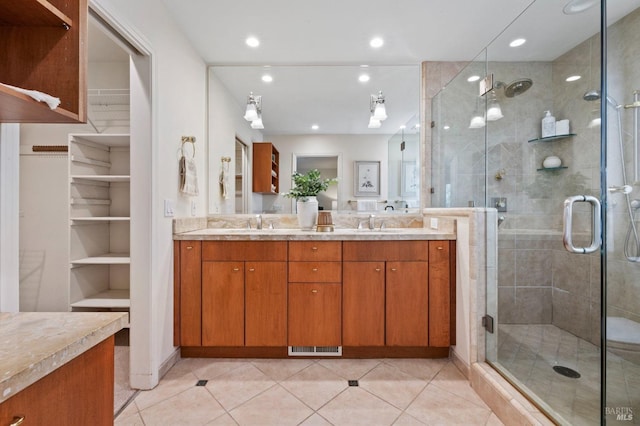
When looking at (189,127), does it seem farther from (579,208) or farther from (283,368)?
(579,208)

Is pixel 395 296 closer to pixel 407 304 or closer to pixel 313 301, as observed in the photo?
pixel 407 304

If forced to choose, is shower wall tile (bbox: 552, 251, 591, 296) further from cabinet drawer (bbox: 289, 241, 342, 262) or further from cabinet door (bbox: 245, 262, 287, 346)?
cabinet door (bbox: 245, 262, 287, 346)

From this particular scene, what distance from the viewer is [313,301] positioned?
6.60 feet

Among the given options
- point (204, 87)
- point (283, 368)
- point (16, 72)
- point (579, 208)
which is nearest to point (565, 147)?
point (579, 208)

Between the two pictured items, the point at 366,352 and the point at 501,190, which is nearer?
the point at 501,190

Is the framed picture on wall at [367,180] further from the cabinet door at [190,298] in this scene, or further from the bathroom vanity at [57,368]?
the bathroom vanity at [57,368]

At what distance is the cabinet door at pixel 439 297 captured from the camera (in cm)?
201

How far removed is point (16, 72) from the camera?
2.66ft

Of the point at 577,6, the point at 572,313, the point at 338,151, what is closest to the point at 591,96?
the point at 577,6

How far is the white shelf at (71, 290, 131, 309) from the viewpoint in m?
2.13

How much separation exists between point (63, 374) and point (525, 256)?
7.50ft

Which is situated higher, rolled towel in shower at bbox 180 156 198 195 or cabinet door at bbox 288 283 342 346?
rolled towel in shower at bbox 180 156 198 195

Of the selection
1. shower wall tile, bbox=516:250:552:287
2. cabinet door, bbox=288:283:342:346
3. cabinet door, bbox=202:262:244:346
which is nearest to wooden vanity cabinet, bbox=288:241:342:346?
cabinet door, bbox=288:283:342:346

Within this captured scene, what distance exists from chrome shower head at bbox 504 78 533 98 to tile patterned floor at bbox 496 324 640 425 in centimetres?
153
